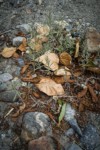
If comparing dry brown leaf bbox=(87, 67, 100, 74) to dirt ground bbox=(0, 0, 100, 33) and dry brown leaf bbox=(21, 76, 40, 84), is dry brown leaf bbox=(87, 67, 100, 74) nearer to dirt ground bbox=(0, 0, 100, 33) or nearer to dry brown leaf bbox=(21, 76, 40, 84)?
dry brown leaf bbox=(21, 76, 40, 84)

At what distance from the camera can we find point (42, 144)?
1.65 m

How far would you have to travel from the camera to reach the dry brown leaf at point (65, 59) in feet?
7.20

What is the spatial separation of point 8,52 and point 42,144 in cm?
105

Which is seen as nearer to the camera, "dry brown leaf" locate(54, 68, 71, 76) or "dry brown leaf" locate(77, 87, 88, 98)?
"dry brown leaf" locate(77, 87, 88, 98)

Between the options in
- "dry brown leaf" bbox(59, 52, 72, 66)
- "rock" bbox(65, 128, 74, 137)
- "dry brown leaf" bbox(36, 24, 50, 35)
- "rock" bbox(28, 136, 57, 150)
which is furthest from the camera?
"dry brown leaf" bbox(36, 24, 50, 35)

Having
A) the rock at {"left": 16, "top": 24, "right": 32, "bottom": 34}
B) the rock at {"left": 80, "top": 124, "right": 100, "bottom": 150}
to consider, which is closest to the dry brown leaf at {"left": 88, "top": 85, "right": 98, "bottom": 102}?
the rock at {"left": 80, "top": 124, "right": 100, "bottom": 150}

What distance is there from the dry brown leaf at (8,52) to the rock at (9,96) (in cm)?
47

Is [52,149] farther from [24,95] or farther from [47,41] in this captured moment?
[47,41]

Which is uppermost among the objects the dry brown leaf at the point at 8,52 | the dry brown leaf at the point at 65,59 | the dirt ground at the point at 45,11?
the dirt ground at the point at 45,11

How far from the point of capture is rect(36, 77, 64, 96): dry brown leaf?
1995mm

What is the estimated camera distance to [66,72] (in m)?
2.11

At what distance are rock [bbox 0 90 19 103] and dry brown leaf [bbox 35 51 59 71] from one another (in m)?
0.40

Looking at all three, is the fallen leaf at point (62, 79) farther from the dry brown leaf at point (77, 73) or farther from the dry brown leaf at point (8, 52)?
the dry brown leaf at point (8, 52)

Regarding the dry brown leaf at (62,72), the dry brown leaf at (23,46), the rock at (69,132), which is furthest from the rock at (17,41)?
the rock at (69,132)
